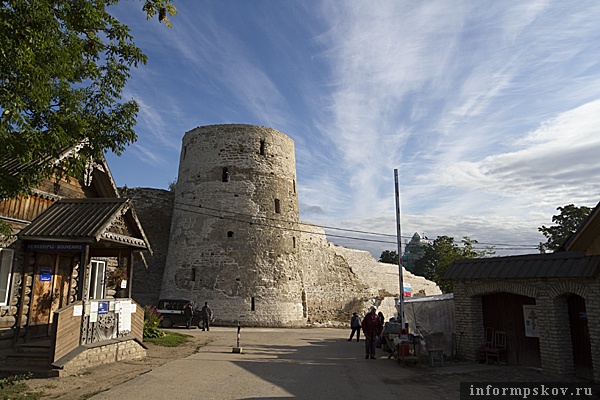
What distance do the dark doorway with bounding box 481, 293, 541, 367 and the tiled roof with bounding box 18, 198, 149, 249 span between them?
10.2 m

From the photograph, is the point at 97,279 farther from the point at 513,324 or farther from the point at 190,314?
the point at 513,324

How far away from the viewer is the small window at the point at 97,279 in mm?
13047

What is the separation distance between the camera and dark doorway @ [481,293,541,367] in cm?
1061

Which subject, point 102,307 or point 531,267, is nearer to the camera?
A: point 531,267

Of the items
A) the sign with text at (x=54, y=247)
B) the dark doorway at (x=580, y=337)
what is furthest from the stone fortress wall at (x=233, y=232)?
the dark doorway at (x=580, y=337)

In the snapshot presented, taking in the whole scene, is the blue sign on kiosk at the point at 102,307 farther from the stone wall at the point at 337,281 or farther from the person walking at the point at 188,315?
the stone wall at the point at 337,281

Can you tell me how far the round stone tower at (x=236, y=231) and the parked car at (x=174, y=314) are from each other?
5.32 feet

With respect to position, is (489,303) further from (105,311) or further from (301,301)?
(301,301)

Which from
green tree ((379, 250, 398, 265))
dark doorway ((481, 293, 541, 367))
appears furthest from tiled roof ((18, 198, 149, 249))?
green tree ((379, 250, 398, 265))

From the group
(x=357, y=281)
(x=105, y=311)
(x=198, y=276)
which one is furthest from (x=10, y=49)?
(x=357, y=281)

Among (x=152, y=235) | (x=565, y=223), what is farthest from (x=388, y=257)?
(x=152, y=235)

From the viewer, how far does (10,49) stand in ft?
18.7

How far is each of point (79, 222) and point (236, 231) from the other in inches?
562

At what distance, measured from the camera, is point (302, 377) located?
927 centimetres
